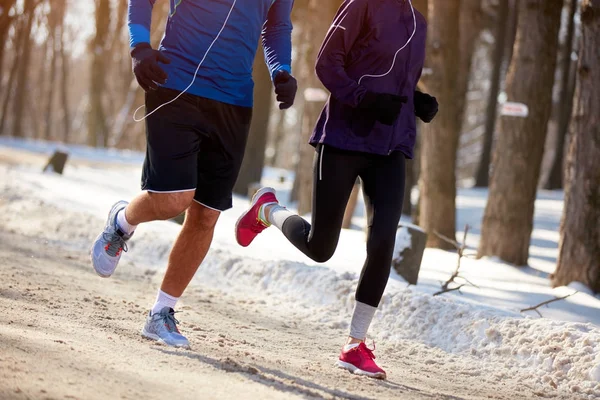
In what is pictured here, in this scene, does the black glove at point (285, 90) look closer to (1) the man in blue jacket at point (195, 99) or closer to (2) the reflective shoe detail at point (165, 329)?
(1) the man in blue jacket at point (195, 99)

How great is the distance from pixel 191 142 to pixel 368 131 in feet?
3.03

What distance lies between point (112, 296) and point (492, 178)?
595cm

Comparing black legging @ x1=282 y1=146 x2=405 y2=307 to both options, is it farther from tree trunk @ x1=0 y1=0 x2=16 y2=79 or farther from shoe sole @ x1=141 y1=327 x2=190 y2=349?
tree trunk @ x1=0 y1=0 x2=16 y2=79

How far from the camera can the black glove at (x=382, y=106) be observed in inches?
191

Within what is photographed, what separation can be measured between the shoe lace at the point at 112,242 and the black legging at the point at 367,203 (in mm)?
1027

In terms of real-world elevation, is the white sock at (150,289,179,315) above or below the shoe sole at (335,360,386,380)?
above

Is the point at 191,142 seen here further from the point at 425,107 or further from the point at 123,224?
the point at 425,107

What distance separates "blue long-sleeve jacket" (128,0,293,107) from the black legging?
1.99ft

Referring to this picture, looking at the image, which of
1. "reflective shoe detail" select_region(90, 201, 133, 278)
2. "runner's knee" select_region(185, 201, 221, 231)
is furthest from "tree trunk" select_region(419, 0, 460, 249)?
"reflective shoe detail" select_region(90, 201, 133, 278)

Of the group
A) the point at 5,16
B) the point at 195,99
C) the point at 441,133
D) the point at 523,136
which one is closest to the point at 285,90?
the point at 195,99

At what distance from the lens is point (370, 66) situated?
5.07m

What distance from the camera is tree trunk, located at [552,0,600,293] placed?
8.97 m

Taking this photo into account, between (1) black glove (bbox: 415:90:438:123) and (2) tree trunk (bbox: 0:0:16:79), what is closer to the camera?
(1) black glove (bbox: 415:90:438:123)

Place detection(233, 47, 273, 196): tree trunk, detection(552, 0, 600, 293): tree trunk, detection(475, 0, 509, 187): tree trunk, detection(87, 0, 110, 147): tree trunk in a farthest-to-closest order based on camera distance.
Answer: detection(87, 0, 110, 147): tree trunk, detection(475, 0, 509, 187): tree trunk, detection(233, 47, 273, 196): tree trunk, detection(552, 0, 600, 293): tree trunk
